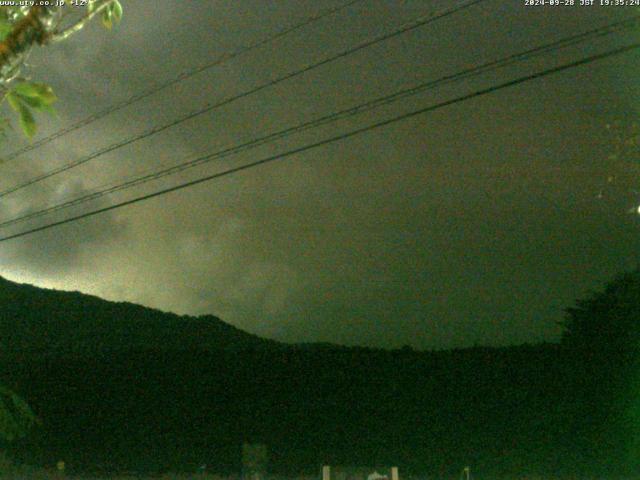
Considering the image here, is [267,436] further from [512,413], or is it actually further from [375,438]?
[512,413]

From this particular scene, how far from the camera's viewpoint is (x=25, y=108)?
3.66 m

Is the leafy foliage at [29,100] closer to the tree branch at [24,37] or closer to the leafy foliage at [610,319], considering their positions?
the tree branch at [24,37]

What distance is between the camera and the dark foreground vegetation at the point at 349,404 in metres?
15.5

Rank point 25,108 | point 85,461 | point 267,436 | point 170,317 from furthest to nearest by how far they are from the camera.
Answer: point 170,317
point 85,461
point 267,436
point 25,108

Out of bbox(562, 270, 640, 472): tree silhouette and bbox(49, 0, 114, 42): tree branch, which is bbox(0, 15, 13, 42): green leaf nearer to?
bbox(49, 0, 114, 42): tree branch

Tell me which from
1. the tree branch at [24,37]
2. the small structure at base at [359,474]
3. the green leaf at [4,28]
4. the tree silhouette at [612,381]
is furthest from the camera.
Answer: the tree silhouette at [612,381]

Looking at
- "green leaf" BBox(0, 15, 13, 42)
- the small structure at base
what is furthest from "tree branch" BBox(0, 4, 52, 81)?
the small structure at base

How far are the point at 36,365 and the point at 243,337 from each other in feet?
20.2

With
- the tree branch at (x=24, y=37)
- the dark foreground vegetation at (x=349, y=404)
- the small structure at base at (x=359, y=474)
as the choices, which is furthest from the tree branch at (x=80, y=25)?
the dark foreground vegetation at (x=349, y=404)

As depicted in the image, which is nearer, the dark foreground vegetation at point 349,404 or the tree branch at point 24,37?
the tree branch at point 24,37

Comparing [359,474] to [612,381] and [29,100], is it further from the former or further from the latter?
[29,100]

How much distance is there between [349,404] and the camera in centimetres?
1742

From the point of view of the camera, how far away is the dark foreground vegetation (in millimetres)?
15527

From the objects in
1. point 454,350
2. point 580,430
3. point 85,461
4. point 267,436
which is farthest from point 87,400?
point 580,430
